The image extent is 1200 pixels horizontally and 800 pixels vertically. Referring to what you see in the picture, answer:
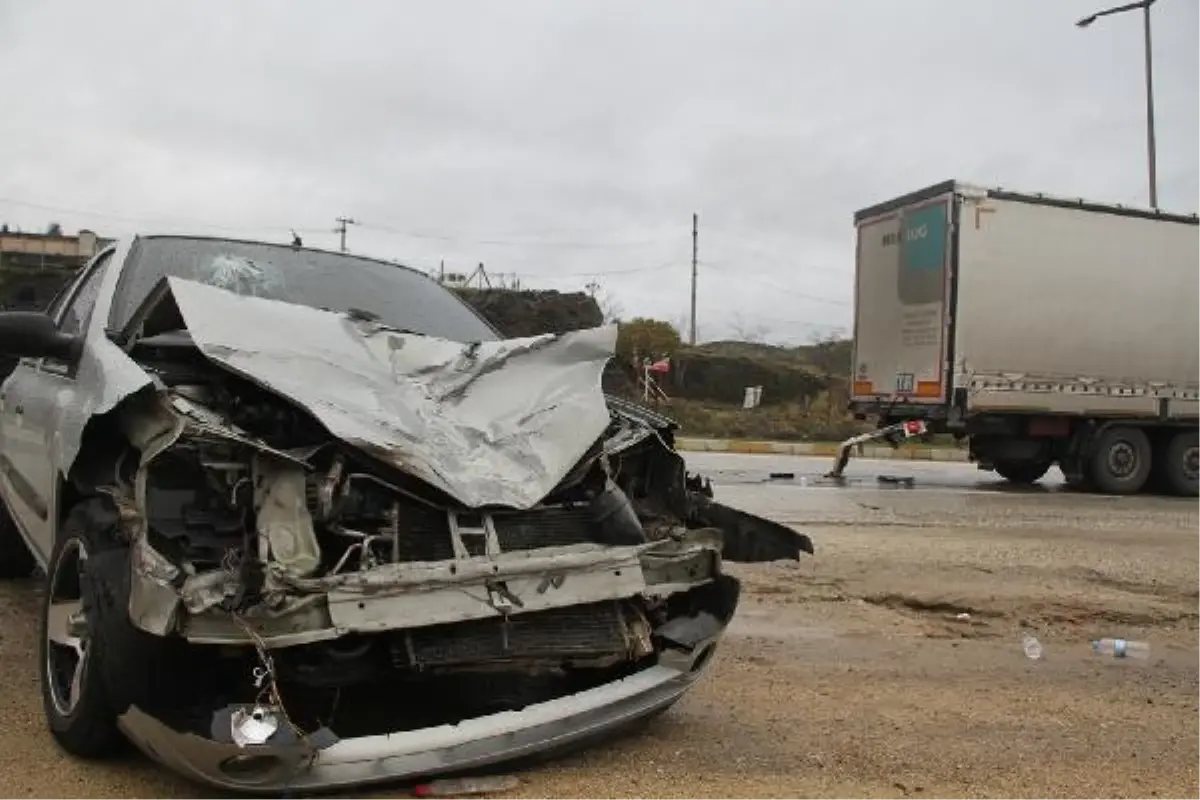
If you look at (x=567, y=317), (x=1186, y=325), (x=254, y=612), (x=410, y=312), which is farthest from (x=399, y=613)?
(x=567, y=317)

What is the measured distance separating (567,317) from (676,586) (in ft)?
87.7

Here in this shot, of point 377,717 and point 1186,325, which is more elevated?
point 1186,325

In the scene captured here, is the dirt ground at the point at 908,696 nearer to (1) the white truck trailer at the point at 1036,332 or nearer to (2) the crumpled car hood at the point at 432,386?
(2) the crumpled car hood at the point at 432,386

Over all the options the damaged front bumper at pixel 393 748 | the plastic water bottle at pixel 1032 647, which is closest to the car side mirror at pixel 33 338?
the damaged front bumper at pixel 393 748

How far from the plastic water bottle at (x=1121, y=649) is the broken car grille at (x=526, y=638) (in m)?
2.86

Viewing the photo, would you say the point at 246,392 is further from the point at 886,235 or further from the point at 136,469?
the point at 886,235

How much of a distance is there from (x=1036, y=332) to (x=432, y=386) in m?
12.8

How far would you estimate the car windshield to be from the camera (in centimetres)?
453

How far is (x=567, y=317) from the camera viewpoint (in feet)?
98.5

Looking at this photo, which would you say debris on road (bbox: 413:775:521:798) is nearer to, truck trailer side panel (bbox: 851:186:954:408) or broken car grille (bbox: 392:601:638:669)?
broken car grille (bbox: 392:601:638:669)

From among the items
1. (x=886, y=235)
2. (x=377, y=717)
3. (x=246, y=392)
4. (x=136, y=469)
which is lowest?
(x=377, y=717)

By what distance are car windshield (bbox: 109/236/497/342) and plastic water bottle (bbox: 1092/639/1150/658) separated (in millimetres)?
3194

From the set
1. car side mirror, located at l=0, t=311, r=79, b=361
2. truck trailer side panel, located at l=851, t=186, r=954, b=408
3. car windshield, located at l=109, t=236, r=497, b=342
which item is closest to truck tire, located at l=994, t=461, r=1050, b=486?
truck trailer side panel, located at l=851, t=186, r=954, b=408

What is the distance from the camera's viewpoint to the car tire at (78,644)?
2.99 meters
